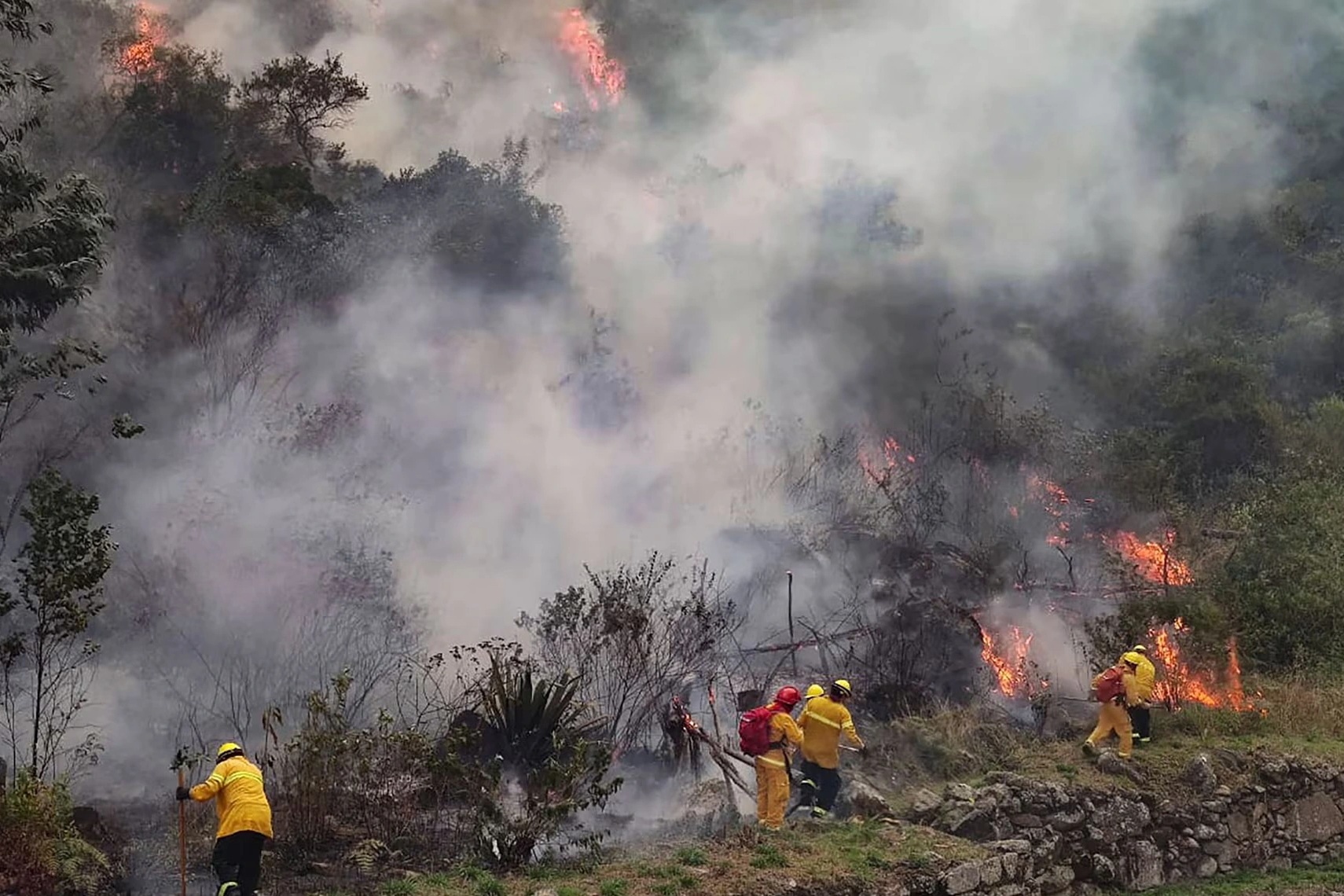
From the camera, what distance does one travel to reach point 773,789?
9.43 meters

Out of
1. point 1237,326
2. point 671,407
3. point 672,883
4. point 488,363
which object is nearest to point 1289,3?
point 1237,326

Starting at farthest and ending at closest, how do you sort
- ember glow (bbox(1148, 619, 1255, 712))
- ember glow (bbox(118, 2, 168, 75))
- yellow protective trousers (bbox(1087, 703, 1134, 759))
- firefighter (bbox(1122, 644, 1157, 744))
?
ember glow (bbox(118, 2, 168, 75)) → ember glow (bbox(1148, 619, 1255, 712)) → firefighter (bbox(1122, 644, 1157, 744)) → yellow protective trousers (bbox(1087, 703, 1134, 759))

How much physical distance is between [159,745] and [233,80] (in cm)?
1946

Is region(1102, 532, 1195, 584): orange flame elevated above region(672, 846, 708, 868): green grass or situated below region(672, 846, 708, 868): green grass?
above

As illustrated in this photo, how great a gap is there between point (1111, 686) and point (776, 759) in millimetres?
4136

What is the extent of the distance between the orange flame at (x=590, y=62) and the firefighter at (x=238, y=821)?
27.0 meters

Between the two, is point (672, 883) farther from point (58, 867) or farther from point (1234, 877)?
point (1234, 877)

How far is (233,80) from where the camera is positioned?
2566 cm

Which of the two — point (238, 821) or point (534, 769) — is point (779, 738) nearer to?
point (534, 769)

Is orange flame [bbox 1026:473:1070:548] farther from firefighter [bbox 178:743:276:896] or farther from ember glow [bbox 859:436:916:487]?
firefighter [bbox 178:743:276:896]

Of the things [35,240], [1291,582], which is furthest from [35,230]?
[1291,582]

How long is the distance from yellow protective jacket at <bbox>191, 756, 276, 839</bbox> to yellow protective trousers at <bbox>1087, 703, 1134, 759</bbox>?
330 inches

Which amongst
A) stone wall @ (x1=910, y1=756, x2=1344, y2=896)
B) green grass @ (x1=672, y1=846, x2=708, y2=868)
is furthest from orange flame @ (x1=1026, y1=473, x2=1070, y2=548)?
green grass @ (x1=672, y1=846, x2=708, y2=868)

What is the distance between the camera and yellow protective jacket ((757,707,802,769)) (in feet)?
30.8
